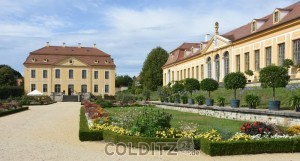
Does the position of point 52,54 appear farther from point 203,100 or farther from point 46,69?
point 203,100

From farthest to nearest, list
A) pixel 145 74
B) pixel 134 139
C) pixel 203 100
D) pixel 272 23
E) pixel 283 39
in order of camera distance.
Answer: pixel 145 74
pixel 272 23
pixel 283 39
pixel 203 100
pixel 134 139

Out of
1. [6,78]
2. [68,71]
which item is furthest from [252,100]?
[6,78]

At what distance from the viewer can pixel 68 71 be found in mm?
60375

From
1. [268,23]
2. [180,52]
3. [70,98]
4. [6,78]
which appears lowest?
[70,98]

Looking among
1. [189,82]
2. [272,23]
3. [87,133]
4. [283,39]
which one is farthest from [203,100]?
[87,133]

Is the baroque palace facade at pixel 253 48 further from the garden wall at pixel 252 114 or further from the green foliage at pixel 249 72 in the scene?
the garden wall at pixel 252 114

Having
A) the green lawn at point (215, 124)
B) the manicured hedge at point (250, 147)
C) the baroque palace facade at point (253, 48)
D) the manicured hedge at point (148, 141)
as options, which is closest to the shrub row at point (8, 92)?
the baroque palace facade at point (253, 48)

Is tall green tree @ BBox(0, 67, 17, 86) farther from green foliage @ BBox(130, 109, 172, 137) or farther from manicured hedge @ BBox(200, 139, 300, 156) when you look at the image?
manicured hedge @ BBox(200, 139, 300, 156)

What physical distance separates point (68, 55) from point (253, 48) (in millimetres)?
36696

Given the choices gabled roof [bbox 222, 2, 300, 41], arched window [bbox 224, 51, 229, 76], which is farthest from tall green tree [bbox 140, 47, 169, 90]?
gabled roof [bbox 222, 2, 300, 41]

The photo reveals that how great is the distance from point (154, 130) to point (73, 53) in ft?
177

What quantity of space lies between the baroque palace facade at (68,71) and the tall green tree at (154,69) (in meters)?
7.69

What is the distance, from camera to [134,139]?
9.28 m

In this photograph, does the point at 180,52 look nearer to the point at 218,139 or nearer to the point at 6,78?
the point at 6,78
